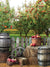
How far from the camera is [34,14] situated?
12.6 metres

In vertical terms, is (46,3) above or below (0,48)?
above

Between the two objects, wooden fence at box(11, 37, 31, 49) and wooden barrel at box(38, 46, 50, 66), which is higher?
wooden fence at box(11, 37, 31, 49)

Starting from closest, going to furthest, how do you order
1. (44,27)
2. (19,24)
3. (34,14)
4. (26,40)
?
(26,40)
(34,14)
(44,27)
(19,24)

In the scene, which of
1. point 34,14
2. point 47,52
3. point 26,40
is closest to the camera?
point 47,52

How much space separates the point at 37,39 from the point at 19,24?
951 centimetres

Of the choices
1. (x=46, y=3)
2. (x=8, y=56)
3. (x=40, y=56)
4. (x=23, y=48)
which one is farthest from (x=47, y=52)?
(x=46, y=3)

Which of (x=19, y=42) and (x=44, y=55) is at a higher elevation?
(x=19, y=42)

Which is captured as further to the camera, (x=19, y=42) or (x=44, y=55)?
(x=19, y=42)

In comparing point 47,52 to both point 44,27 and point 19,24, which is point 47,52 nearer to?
point 44,27

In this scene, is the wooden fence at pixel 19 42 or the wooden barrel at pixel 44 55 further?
the wooden fence at pixel 19 42

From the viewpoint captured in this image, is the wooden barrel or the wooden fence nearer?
the wooden barrel

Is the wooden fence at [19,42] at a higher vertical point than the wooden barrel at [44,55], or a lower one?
higher

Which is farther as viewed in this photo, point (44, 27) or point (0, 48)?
point (44, 27)

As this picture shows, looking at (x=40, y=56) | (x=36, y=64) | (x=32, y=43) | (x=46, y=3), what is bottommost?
(x=36, y=64)
